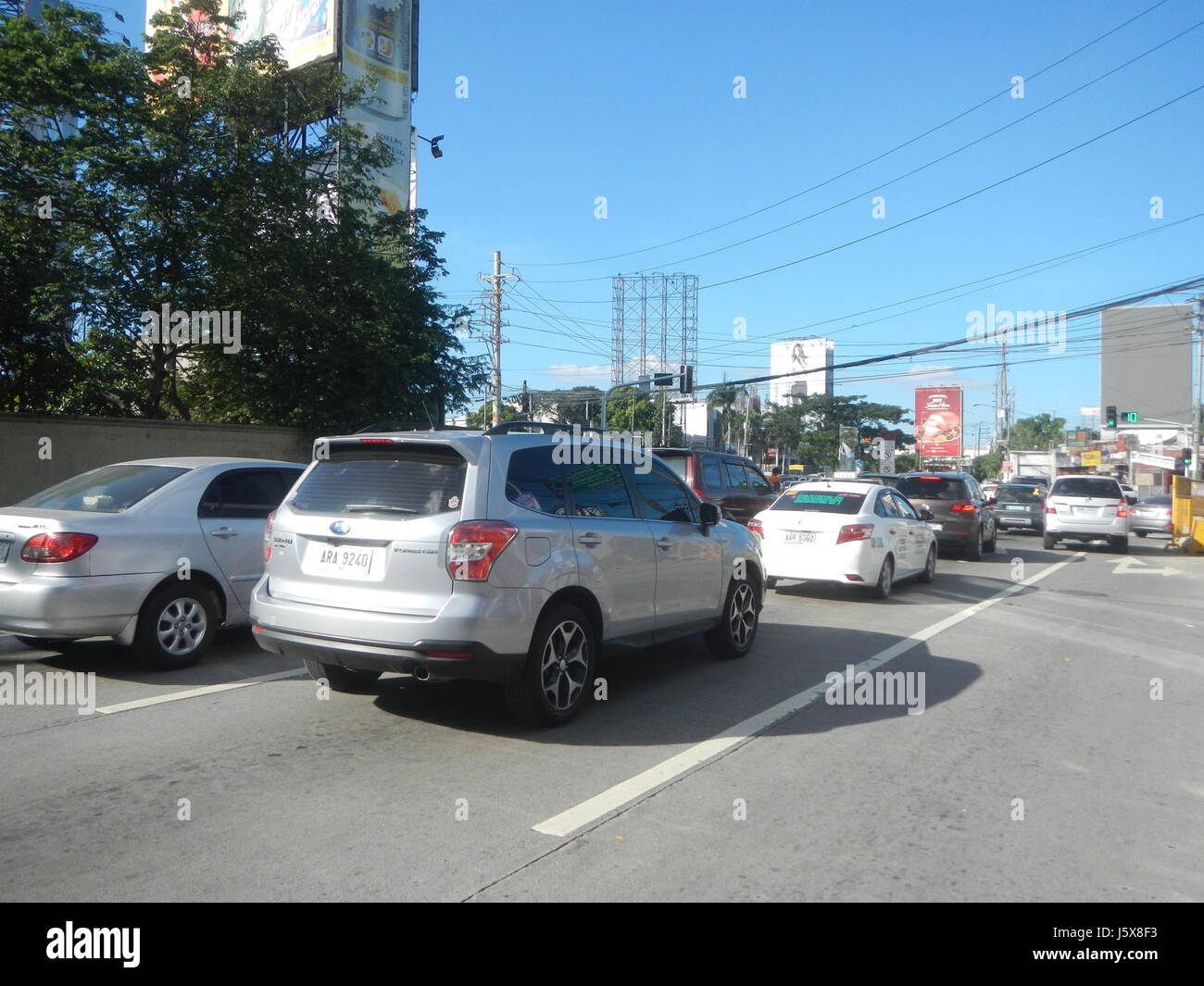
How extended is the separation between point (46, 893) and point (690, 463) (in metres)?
11.7

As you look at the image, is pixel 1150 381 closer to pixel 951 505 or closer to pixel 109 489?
pixel 951 505

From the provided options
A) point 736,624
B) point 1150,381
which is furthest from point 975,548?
point 1150,381

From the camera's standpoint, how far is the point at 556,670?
5.87 m

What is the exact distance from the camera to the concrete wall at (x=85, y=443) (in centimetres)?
1520

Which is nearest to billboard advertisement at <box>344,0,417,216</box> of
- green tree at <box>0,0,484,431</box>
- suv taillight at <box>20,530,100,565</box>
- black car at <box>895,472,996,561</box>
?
green tree at <box>0,0,484,431</box>

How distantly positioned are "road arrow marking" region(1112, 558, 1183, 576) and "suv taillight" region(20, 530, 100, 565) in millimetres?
16666

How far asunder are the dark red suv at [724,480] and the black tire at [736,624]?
5.44m

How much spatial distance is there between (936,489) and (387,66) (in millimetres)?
22662

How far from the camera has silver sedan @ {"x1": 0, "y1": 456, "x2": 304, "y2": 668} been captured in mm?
6660

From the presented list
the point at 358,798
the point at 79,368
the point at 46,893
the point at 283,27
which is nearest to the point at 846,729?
the point at 358,798

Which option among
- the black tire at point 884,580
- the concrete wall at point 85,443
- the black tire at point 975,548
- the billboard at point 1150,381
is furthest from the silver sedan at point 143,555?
the billboard at point 1150,381

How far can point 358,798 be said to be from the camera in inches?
181

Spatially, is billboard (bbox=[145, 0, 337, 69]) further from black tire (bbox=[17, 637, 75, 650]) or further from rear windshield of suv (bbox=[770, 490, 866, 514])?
black tire (bbox=[17, 637, 75, 650])

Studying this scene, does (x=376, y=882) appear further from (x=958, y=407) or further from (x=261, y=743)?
(x=958, y=407)
